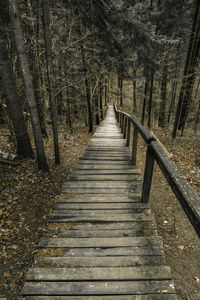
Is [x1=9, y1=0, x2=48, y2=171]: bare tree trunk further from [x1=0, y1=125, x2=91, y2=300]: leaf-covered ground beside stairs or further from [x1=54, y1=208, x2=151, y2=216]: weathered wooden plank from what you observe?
[x1=54, y1=208, x2=151, y2=216]: weathered wooden plank

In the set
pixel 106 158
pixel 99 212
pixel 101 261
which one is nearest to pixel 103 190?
pixel 99 212

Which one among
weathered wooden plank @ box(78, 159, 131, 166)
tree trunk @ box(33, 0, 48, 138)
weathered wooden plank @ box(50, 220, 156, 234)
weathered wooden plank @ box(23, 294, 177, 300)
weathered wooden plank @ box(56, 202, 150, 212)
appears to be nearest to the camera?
weathered wooden plank @ box(23, 294, 177, 300)

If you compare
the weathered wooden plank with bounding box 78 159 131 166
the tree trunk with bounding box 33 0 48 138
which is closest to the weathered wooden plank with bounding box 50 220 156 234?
the weathered wooden plank with bounding box 78 159 131 166

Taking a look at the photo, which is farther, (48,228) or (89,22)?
(89,22)

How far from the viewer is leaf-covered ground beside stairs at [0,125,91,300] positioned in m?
3.53

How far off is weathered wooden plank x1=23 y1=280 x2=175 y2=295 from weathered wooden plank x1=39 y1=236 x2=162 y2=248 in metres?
0.52

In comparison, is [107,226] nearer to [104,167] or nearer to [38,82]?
[104,167]

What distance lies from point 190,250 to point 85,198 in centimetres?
319

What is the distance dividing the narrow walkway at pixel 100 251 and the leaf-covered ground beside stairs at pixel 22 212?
155cm

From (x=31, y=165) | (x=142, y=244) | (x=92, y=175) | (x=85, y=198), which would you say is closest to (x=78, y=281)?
(x=142, y=244)

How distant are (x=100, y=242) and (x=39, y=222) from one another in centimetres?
276

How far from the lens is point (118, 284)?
2.07 metres

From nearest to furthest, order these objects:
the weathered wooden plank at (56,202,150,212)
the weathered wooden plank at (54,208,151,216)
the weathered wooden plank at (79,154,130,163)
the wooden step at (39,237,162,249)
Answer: the wooden step at (39,237,162,249) → the weathered wooden plank at (54,208,151,216) → the weathered wooden plank at (56,202,150,212) → the weathered wooden plank at (79,154,130,163)

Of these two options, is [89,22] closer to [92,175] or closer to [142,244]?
[92,175]
